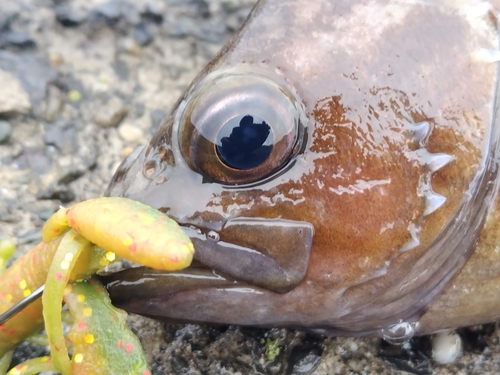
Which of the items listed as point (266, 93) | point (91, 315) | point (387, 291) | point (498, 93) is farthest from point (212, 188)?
point (498, 93)

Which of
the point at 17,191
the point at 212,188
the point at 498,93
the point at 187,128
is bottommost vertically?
the point at 17,191

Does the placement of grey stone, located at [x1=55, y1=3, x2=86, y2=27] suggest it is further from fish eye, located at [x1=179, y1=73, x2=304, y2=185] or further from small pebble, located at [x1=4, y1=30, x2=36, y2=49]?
fish eye, located at [x1=179, y1=73, x2=304, y2=185]

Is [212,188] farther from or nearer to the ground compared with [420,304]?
farther from the ground

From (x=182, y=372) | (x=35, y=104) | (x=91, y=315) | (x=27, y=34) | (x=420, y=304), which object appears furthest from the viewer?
(x=27, y=34)

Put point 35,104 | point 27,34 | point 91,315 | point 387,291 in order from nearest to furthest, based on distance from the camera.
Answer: point 91,315, point 387,291, point 35,104, point 27,34

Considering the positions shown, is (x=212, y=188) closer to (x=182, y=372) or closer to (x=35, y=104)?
(x=182, y=372)

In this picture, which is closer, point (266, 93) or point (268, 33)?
point (266, 93)

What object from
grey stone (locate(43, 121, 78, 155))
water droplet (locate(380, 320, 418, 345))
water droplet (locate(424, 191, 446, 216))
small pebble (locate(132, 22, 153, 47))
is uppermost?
water droplet (locate(424, 191, 446, 216))

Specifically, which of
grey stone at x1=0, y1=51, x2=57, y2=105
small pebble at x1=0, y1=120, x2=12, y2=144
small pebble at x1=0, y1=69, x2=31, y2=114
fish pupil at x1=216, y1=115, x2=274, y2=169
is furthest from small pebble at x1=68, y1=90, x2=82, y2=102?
fish pupil at x1=216, y1=115, x2=274, y2=169

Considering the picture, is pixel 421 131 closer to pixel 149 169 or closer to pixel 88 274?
pixel 149 169
